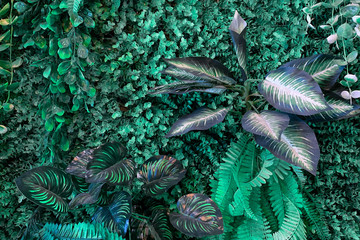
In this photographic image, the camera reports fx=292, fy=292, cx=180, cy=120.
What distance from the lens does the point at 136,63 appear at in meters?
1.41

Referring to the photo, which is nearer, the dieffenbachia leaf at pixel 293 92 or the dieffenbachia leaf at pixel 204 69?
the dieffenbachia leaf at pixel 293 92

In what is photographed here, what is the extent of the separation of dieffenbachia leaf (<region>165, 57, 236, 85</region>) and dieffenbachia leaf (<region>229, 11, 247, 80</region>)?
9 cm

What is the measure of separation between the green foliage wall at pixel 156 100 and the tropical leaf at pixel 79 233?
305mm

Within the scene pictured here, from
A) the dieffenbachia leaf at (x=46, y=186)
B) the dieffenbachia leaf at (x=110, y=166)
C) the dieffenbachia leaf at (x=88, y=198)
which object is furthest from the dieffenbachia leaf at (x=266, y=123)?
the dieffenbachia leaf at (x=46, y=186)

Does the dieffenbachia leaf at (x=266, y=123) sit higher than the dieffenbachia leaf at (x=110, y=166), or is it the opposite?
the dieffenbachia leaf at (x=266, y=123)

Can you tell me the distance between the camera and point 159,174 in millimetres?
1259

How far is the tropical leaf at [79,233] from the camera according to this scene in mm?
1115

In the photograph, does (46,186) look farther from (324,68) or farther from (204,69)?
(324,68)

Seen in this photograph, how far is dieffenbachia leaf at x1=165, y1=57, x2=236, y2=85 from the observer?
1286mm

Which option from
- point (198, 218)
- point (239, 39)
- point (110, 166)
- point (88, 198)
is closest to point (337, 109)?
point (239, 39)

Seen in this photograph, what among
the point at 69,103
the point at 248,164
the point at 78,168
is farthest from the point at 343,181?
the point at 69,103

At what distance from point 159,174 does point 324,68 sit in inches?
34.7

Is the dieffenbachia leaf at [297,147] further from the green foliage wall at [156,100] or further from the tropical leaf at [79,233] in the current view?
the tropical leaf at [79,233]

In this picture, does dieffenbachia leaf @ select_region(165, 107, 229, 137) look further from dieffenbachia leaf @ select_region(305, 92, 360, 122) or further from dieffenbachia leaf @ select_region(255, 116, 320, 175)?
dieffenbachia leaf @ select_region(305, 92, 360, 122)
